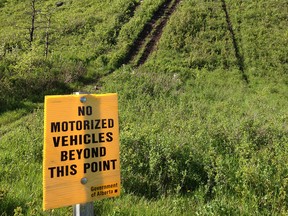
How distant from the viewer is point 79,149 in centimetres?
311

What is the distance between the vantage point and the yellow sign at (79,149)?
119 inches

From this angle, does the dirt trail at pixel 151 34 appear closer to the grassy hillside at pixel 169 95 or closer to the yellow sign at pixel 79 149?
the grassy hillside at pixel 169 95

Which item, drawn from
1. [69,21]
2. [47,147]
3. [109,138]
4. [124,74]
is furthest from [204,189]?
[69,21]

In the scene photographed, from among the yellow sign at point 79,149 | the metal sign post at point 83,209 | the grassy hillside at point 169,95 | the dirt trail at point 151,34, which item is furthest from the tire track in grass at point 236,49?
the metal sign post at point 83,209

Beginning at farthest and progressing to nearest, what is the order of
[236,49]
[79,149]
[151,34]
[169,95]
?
[151,34], [236,49], [169,95], [79,149]

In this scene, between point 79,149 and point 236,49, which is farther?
point 236,49

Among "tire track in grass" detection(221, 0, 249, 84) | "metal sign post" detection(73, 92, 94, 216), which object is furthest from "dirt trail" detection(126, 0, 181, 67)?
"metal sign post" detection(73, 92, 94, 216)

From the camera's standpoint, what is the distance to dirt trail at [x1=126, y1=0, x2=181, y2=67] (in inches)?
864

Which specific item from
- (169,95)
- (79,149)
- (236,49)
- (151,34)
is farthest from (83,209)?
(151,34)

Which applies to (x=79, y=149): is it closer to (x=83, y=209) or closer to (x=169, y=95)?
(x=83, y=209)

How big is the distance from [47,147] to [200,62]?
18.9m

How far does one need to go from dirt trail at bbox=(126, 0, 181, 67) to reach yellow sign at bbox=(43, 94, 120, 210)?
17.6 m

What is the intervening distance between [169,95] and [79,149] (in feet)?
39.5

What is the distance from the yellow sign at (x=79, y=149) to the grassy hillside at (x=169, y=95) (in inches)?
51.7
